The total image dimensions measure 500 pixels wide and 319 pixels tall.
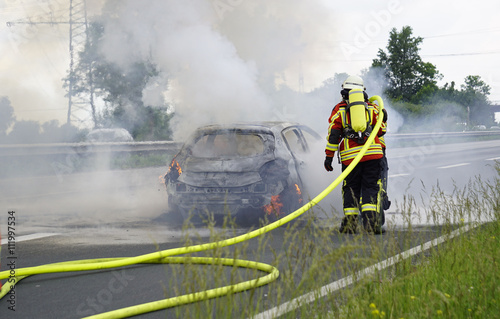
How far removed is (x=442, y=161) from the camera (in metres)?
20.8

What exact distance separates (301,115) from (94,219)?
8.19 m

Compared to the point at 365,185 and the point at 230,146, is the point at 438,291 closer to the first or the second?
the point at 365,185

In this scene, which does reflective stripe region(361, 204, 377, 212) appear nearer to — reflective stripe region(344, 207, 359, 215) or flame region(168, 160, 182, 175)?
reflective stripe region(344, 207, 359, 215)

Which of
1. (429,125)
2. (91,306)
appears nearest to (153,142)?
(91,306)

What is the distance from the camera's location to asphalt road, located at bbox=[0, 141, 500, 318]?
13.9 ft

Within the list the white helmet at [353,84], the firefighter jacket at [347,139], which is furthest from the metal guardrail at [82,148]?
the white helmet at [353,84]

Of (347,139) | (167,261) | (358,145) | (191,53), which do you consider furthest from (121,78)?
(167,261)

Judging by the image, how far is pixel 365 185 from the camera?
7102 millimetres

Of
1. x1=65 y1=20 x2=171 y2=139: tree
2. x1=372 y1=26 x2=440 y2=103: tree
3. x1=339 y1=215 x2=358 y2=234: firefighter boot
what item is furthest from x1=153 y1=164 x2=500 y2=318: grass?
x1=372 y1=26 x2=440 y2=103: tree

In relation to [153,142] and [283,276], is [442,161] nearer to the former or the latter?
[153,142]

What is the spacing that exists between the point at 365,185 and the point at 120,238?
2952 millimetres

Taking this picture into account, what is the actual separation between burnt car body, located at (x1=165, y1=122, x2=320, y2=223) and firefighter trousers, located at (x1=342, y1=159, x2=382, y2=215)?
2.62 ft

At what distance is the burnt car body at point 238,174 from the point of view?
7.57m

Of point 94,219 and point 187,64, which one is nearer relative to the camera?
point 94,219
